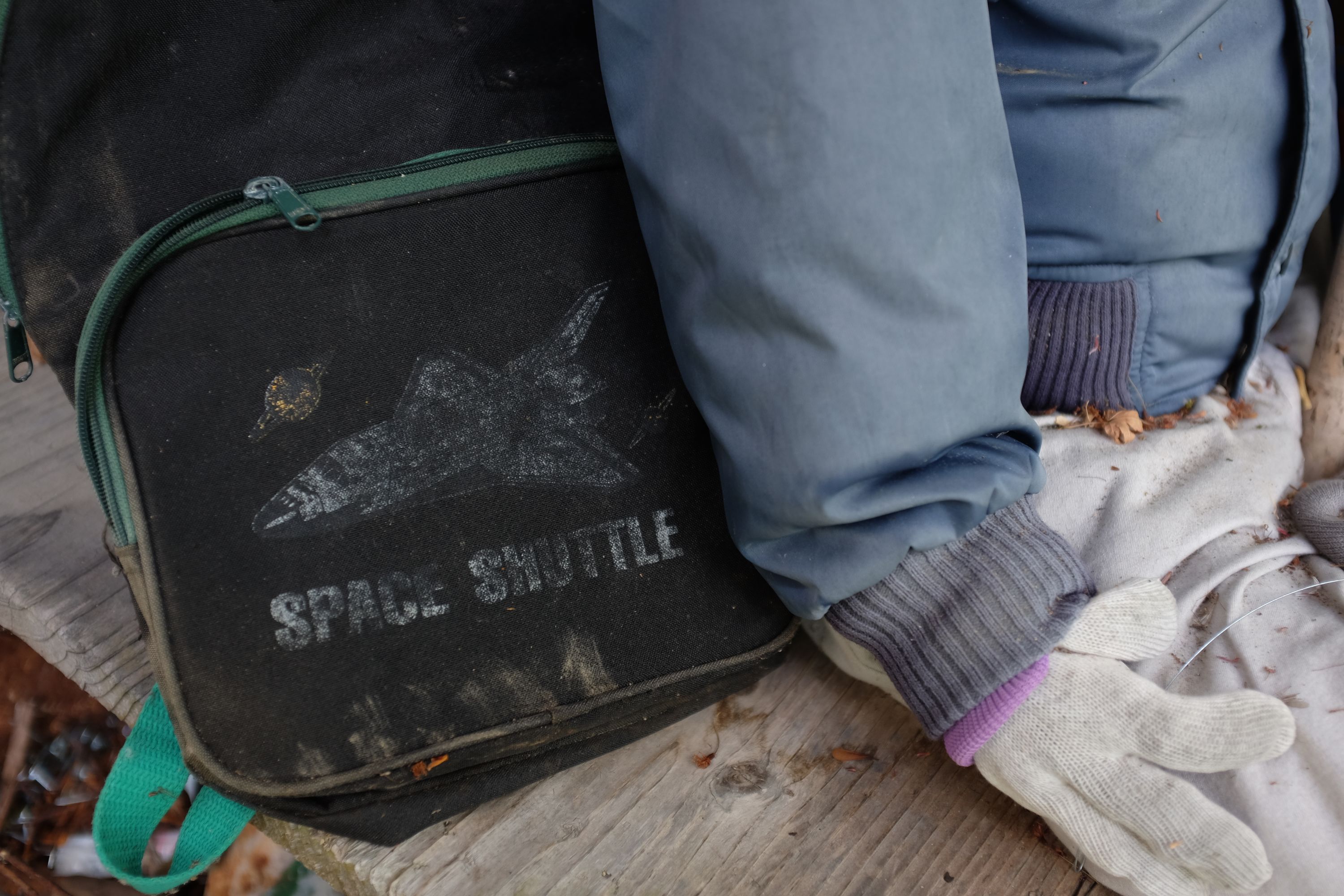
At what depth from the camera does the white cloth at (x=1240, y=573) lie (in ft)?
2.13

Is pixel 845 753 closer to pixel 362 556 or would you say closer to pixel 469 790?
pixel 469 790

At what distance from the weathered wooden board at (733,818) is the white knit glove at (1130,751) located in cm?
7

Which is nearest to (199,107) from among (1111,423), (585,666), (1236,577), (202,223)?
(202,223)

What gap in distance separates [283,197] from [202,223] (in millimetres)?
62

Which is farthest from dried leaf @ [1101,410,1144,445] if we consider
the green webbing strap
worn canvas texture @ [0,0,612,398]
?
the green webbing strap

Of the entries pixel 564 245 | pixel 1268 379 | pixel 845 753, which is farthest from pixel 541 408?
pixel 1268 379

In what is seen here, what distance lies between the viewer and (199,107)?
26.5 inches

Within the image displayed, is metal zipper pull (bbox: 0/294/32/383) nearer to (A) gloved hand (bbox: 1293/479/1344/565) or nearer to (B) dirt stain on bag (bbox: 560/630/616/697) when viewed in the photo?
(B) dirt stain on bag (bbox: 560/630/616/697)

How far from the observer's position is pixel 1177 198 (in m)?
0.76

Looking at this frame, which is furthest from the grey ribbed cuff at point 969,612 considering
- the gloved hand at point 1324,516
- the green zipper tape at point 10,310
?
the green zipper tape at point 10,310

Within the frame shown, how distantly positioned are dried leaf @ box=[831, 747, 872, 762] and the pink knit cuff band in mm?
128

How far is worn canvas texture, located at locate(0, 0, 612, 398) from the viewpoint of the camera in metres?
0.64

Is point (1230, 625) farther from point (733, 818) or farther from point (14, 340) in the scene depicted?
point (14, 340)

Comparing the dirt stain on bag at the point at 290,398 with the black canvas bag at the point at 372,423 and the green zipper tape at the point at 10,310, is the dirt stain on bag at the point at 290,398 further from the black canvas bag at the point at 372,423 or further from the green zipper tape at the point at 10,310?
the green zipper tape at the point at 10,310
